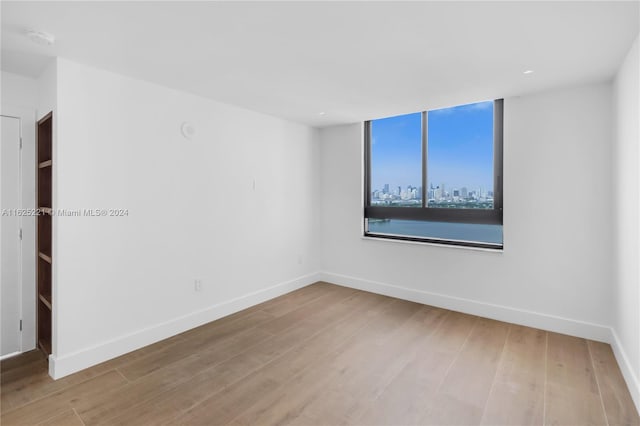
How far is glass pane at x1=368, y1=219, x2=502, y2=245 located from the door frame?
155 inches

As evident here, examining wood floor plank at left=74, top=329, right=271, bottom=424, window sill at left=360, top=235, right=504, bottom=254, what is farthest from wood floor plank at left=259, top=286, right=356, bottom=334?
window sill at left=360, top=235, right=504, bottom=254

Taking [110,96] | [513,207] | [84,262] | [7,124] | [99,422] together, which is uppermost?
[110,96]

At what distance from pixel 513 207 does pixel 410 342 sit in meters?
1.85

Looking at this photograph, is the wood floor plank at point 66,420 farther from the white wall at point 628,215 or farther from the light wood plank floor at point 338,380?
the white wall at point 628,215

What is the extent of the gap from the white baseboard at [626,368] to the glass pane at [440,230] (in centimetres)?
131

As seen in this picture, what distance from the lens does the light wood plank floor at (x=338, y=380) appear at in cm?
204

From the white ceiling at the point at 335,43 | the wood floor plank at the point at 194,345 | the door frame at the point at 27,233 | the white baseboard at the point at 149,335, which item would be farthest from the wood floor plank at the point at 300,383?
the white ceiling at the point at 335,43

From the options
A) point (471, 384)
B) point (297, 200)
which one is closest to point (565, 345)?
point (471, 384)

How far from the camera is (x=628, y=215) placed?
2414mm

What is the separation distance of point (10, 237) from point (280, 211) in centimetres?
276

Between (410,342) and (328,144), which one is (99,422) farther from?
(328,144)

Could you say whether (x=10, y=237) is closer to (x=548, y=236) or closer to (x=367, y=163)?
(x=367, y=163)

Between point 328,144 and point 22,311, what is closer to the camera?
point 22,311

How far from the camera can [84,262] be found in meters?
2.62
